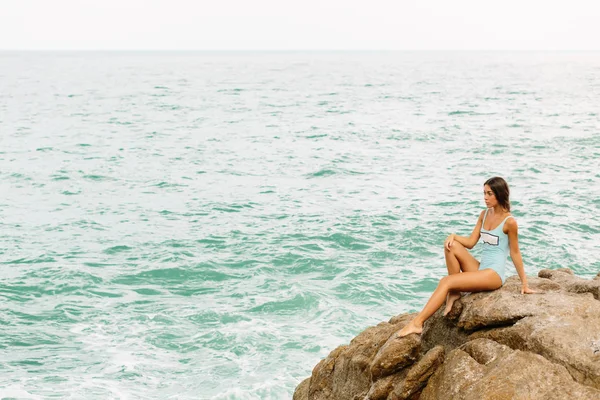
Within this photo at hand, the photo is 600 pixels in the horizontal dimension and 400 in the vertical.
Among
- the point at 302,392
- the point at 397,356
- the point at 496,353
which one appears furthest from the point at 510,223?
the point at 302,392

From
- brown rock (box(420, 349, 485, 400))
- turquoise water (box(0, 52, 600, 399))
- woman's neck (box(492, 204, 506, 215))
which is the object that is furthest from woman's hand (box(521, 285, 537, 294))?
turquoise water (box(0, 52, 600, 399))

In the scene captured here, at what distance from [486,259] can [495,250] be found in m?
0.20

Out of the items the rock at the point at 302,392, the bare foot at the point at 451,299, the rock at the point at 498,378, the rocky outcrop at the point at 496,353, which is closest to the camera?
the rock at the point at 498,378

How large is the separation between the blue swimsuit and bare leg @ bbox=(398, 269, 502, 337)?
0.19 metres

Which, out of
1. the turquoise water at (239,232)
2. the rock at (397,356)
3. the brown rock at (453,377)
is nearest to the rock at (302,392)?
the rock at (397,356)

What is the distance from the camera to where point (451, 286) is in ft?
31.4

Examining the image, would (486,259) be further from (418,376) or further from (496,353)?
(418,376)

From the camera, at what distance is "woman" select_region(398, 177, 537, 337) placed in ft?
31.4

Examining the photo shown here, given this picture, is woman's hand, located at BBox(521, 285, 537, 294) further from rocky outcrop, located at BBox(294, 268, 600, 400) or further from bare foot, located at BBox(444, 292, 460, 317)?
bare foot, located at BBox(444, 292, 460, 317)

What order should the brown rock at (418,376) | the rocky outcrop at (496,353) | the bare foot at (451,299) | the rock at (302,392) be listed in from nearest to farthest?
the rocky outcrop at (496,353) < the brown rock at (418,376) < the bare foot at (451,299) < the rock at (302,392)

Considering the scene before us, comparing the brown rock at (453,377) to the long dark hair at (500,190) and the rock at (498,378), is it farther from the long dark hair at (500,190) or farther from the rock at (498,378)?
the long dark hair at (500,190)

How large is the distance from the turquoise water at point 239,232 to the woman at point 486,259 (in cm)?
741

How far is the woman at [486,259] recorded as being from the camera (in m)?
9.56

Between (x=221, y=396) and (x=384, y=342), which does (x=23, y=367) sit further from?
(x=384, y=342)
